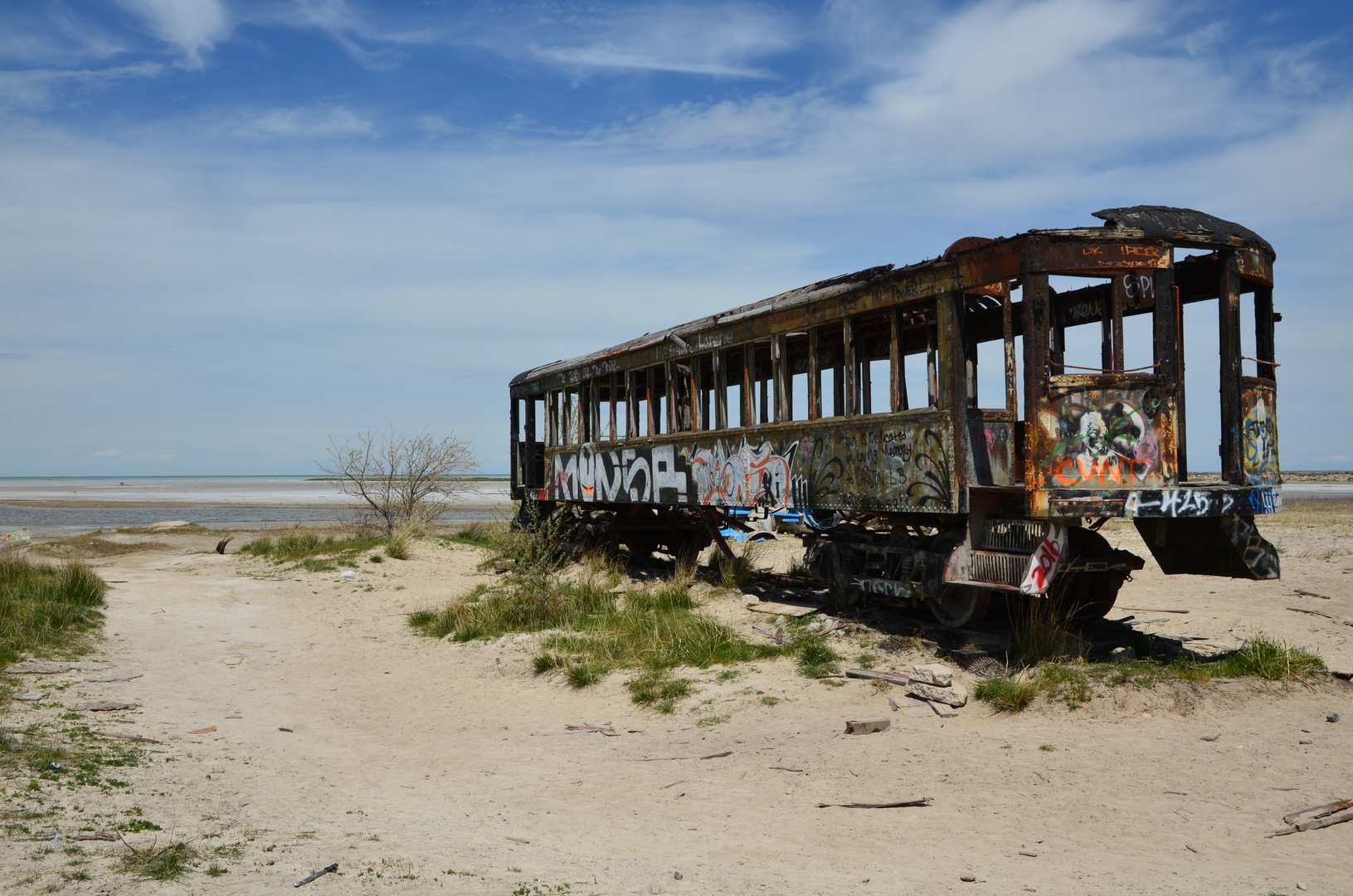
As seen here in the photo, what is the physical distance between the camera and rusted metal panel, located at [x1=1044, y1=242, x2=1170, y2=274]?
8008mm

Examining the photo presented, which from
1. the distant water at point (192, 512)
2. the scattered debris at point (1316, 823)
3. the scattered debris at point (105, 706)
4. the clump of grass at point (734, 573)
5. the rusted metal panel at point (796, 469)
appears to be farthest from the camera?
the distant water at point (192, 512)

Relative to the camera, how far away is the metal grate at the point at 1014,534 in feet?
26.8

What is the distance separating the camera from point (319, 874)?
15.2ft

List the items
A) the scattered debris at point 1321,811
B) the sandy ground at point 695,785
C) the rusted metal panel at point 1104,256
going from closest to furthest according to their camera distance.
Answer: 1. the sandy ground at point 695,785
2. the scattered debris at point 1321,811
3. the rusted metal panel at point 1104,256

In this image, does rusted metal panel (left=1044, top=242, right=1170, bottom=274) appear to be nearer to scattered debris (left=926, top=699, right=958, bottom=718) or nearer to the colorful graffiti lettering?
scattered debris (left=926, top=699, right=958, bottom=718)

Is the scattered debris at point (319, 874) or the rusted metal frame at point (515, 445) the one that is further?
the rusted metal frame at point (515, 445)

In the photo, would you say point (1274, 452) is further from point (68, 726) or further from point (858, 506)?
point (68, 726)

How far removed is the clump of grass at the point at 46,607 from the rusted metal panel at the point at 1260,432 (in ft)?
36.7

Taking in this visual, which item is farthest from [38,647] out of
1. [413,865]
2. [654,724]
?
[413,865]

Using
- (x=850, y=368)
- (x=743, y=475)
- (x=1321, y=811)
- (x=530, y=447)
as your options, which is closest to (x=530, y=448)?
(x=530, y=447)

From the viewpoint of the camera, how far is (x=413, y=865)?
4852mm

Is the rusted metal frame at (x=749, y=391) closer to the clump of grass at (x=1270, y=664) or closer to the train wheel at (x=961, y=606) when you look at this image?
the train wheel at (x=961, y=606)

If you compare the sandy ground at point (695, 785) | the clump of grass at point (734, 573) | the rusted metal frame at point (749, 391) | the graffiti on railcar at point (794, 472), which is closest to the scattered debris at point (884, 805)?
the sandy ground at point (695, 785)

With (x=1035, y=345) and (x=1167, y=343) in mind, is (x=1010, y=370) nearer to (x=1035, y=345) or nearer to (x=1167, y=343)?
(x=1035, y=345)
